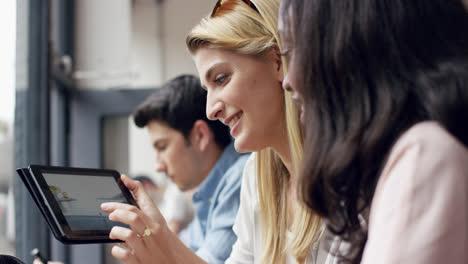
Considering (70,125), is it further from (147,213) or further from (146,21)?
(147,213)

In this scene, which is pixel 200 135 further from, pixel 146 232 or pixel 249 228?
pixel 146 232

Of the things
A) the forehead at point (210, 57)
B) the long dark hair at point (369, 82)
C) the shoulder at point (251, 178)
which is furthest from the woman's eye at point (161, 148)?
the long dark hair at point (369, 82)

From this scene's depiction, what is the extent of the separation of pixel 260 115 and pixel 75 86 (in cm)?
160

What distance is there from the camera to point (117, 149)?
2617mm

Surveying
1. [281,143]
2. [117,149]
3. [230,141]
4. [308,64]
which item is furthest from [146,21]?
[308,64]

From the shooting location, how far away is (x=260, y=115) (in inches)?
45.2

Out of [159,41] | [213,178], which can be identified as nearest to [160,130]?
[213,178]

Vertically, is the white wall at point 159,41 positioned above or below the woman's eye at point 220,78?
below

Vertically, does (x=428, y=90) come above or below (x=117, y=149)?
above

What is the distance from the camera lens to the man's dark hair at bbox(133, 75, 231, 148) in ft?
6.35

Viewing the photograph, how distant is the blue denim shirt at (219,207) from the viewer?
4.83ft

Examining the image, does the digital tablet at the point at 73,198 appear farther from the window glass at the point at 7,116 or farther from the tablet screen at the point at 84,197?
the window glass at the point at 7,116

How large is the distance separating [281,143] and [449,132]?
58 centimetres

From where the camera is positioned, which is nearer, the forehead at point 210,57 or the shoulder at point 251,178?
the forehead at point 210,57
